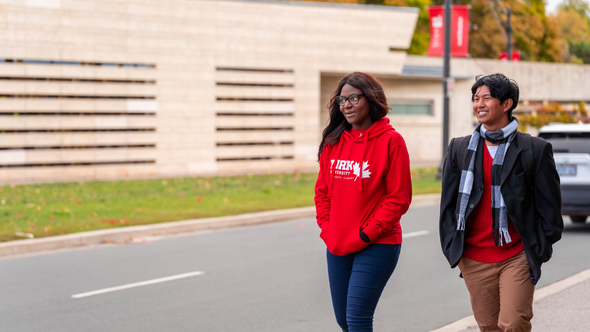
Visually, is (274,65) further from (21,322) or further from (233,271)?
(21,322)

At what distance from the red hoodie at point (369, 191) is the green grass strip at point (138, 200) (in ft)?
24.1

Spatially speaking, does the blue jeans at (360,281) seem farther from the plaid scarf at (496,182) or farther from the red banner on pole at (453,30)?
the red banner on pole at (453,30)

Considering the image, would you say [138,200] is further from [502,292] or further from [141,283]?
[502,292]

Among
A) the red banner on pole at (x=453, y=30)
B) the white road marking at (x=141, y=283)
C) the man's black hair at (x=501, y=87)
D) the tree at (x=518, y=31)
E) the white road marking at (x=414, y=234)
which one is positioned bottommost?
the white road marking at (x=414, y=234)

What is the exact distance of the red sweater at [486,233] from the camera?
144 inches

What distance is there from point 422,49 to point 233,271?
39.5m

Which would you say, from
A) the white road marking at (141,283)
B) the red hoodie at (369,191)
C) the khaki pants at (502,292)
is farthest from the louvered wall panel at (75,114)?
the khaki pants at (502,292)

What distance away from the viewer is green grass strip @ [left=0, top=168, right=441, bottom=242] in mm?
11164

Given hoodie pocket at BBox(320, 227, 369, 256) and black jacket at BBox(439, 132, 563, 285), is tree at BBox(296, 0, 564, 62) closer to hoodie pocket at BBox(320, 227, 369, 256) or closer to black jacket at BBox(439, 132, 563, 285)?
black jacket at BBox(439, 132, 563, 285)

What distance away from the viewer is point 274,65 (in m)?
23.7

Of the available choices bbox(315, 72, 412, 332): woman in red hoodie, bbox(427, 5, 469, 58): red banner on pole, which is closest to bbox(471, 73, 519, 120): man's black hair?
bbox(315, 72, 412, 332): woman in red hoodie

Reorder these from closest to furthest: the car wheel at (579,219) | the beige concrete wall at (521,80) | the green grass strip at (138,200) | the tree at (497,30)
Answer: the green grass strip at (138,200) → the car wheel at (579,219) → the beige concrete wall at (521,80) → the tree at (497,30)

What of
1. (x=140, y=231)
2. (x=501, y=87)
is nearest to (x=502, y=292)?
(x=501, y=87)

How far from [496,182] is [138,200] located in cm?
1166
